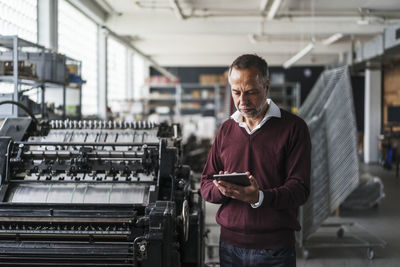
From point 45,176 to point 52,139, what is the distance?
1.74 feet

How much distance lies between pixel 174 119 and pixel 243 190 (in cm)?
1107

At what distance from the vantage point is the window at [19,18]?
18.7ft

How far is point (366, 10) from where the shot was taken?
936 cm

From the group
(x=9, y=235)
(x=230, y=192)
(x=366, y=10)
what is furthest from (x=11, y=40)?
(x=366, y=10)

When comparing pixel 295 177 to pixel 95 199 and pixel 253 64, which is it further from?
pixel 95 199

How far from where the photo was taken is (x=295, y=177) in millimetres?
1688

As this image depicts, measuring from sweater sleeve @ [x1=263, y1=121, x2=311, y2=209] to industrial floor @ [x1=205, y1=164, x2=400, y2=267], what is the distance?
140cm

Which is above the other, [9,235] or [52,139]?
[52,139]

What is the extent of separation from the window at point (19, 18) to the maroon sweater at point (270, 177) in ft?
15.4

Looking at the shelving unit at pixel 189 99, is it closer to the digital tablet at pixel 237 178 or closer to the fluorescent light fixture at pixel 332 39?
the fluorescent light fixture at pixel 332 39

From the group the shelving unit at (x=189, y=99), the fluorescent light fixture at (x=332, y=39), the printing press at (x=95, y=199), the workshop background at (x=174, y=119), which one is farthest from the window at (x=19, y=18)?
the shelving unit at (x=189, y=99)

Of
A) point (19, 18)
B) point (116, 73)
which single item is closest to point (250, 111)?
point (19, 18)

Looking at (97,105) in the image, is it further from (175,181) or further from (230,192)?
(230,192)

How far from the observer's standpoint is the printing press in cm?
229
